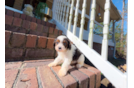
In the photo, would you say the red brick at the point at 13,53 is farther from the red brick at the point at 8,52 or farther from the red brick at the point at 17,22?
the red brick at the point at 17,22

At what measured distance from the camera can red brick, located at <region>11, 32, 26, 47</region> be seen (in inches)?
41.9

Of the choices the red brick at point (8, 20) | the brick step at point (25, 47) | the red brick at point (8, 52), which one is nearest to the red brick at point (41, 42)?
the brick step at point (25, 47)

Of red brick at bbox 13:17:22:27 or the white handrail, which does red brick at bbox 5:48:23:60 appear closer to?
red brick at bbox 13:17:22:27

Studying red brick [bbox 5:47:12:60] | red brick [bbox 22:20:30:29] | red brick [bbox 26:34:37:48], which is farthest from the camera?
red brick [bbox 22:20:30:29]

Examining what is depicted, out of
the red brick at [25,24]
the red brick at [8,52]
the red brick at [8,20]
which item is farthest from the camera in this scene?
the red brick at [25,24]

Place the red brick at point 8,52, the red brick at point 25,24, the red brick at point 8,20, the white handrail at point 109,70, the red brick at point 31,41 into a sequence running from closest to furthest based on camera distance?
the white handrail at point 109,70 → the red brick at point 8,52 → the red brick at point 31,41 → the red brick at point 8,20 → the red brick at point 25,24

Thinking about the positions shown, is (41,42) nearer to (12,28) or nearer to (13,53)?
(13,53)

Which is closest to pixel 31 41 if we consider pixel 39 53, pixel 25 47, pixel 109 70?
pixel 25 47

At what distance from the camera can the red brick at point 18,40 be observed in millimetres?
1063

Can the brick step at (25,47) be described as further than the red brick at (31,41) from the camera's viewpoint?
No

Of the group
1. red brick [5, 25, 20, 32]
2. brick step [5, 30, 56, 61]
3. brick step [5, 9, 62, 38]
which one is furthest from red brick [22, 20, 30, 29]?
brick step [5, 30, 56, 61]

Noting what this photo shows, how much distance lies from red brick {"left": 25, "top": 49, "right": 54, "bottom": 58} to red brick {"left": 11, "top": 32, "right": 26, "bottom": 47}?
18cm

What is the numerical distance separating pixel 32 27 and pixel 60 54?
4.06ft

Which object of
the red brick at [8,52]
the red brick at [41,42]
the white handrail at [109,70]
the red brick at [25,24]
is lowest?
the white handrail at [109,70]
